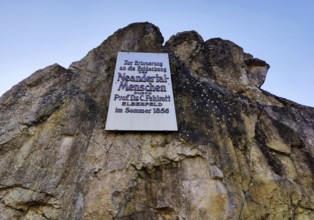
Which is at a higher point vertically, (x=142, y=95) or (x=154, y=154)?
(x=142, y=95)

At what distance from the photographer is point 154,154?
6.77 meters

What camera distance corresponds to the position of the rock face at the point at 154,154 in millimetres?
6074

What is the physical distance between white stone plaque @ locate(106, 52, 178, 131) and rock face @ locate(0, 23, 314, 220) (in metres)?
0.28

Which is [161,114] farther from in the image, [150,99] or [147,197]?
[147,197]

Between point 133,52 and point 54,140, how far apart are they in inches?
155

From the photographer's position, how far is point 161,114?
745 centimetres

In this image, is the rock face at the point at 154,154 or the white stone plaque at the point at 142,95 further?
the white stone plaque at the point at 142,95

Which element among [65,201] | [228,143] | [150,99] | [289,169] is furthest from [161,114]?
[289,169]

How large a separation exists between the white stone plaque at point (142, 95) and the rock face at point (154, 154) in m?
0.28

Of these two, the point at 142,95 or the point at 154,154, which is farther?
the point at 142,95

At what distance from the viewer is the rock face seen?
607 centimetres

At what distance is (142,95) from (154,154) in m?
1.93

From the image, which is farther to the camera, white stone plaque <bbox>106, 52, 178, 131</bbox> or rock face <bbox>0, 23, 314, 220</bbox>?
white stone plaque <bbox>106, 52, 178, 131</bbox>

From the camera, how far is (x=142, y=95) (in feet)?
26.1
